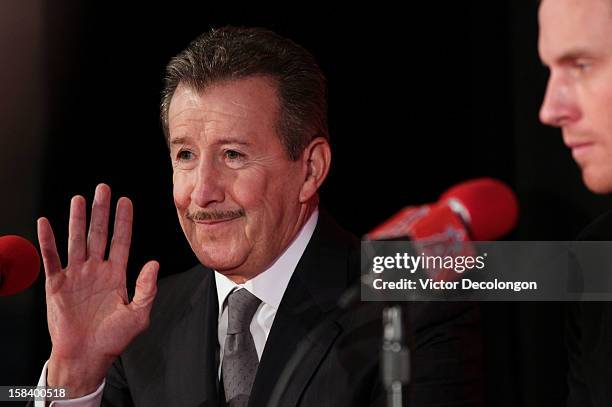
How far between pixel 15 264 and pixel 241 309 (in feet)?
1.80

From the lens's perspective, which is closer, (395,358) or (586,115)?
(395,358)

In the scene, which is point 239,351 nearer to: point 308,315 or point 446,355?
point 308,315

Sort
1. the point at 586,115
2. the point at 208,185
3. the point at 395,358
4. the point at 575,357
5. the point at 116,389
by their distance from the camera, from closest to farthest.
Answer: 1. the point at 395,358
2. the point at 586,115
3. the point at 575,357
4. the point at 208,185
5. the point at 116,389

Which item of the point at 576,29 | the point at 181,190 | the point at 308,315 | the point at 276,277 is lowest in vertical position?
the point at 308,315

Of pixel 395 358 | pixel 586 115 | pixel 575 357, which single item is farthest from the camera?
pixel 575 357

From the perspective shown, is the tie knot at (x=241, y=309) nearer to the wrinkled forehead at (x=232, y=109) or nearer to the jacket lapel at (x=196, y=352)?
the jacket lapel at (x=196, y=352)

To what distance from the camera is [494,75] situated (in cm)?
219

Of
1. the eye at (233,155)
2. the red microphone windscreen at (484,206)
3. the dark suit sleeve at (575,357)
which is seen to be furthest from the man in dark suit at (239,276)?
the red microphone windscreen at (484,206)

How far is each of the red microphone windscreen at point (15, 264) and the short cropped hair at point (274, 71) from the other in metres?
0.51

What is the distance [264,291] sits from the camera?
88.1 inches

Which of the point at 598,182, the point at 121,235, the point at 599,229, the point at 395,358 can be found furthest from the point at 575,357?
the point at 121,235

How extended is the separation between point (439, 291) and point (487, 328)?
17 cm

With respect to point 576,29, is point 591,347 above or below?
below

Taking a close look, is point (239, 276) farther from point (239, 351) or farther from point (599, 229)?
point (599, 229)
